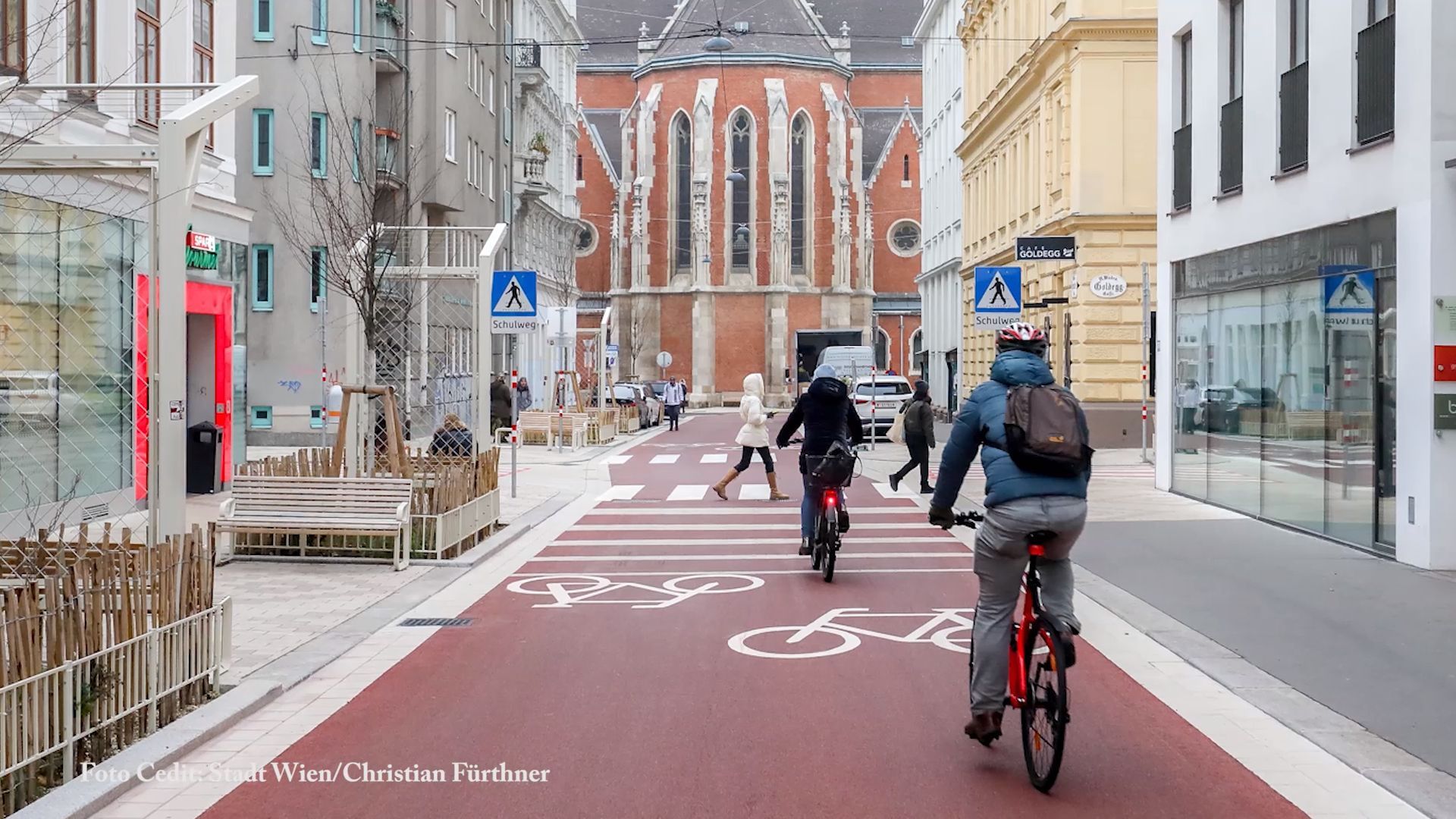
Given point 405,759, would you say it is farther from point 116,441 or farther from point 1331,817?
point 116,441

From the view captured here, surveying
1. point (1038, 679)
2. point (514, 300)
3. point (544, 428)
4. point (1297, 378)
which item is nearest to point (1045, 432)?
→ point (1038, 679)

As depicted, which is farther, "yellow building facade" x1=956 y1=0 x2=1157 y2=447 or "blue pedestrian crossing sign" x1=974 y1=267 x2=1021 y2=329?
"yellow building facade" x1=956 y1=0 x2=1157 y2=447

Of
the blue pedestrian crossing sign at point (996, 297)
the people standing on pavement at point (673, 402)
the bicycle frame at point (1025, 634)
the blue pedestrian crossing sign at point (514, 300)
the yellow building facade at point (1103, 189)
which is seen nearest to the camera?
the bicycle frame at point (1025, 634)

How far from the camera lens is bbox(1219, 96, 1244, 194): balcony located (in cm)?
1759

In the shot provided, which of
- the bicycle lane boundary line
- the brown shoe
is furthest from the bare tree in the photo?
the brown shoe

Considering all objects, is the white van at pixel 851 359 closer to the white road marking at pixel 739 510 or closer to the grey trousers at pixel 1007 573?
the white road marking at pixel 739 510

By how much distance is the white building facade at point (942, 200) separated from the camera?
5131 centimetres

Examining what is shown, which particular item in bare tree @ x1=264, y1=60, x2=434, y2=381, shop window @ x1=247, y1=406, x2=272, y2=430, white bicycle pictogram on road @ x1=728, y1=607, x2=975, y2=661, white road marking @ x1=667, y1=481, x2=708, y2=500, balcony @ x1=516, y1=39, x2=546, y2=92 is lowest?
white bicycle pictogram on road @ x1=728, y1=607, x2=975, y2=661

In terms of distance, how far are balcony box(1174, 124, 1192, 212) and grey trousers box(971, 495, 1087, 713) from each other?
14.3 meters

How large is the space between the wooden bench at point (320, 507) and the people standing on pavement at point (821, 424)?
11.5ft

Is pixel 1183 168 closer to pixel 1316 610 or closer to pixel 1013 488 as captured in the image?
pixel 1316 610

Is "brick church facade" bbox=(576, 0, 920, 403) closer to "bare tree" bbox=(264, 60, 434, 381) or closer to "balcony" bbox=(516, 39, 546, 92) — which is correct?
"balcony" bbox=(516, 39, 546, 92)

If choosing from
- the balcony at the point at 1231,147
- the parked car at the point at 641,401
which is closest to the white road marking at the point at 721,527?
the balcony at the point at 1231,147

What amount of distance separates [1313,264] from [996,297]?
4.93m
